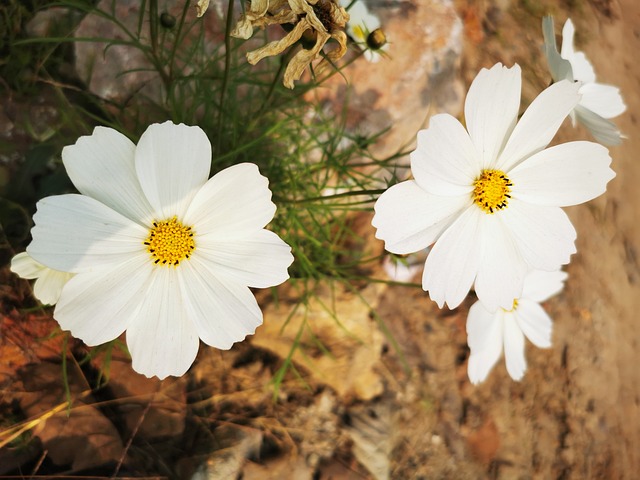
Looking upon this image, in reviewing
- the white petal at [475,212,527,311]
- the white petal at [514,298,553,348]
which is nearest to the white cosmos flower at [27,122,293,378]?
the white petal at [475,212,527,311]

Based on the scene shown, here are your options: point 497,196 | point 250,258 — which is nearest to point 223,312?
point 250,258

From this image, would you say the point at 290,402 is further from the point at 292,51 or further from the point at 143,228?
the point at 292,51

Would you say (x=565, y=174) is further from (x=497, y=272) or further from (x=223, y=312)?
(x=223, y=312)

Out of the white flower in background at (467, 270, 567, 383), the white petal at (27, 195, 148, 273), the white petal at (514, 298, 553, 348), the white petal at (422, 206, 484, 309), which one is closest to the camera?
the white petal at (27, 195, 148, 273)

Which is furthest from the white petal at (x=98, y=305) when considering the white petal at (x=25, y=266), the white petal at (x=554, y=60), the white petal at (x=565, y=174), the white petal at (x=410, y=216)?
the white petal at (x=554, y=60)

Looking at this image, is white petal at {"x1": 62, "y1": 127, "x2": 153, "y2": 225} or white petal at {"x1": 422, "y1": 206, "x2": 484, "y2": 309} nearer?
white petal at {"x1": 62, "y1": 127, "x2": 153, "y2": 225}

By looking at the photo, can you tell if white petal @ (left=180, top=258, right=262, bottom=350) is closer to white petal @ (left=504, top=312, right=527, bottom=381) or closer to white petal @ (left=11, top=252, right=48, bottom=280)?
white petal @ (left=11, top=252, right=48, bottom=280)

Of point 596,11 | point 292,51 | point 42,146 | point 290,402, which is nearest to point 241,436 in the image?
point 290,402

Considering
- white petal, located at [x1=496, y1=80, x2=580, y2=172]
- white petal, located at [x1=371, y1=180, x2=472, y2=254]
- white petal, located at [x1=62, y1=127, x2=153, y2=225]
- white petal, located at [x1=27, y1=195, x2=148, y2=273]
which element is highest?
white petal, located at [x1=496, y1=80, x2=580, y2=172]
